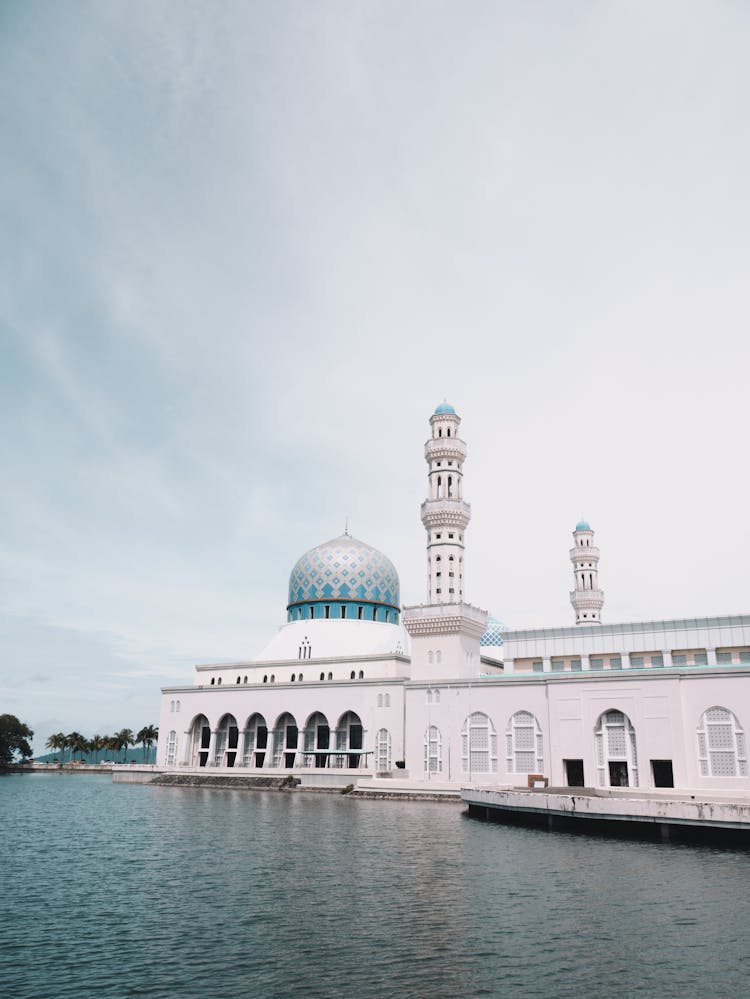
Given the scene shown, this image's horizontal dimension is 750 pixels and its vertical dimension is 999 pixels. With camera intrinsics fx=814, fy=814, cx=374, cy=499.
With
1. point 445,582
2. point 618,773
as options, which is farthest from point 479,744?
point 445,582

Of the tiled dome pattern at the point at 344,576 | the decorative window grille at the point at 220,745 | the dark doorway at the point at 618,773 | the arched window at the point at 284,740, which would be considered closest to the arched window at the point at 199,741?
the decorative window grille at the point at 220,745

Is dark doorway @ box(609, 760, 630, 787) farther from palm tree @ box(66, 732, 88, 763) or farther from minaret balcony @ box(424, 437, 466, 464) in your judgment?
palm tree @ box(66, 732, 88, 763)

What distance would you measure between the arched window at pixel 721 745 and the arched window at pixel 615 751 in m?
4.07

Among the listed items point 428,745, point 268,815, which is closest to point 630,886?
point 268,815

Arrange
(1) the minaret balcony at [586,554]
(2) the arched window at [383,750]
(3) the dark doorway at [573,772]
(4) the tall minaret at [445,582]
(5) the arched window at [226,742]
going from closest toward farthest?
1. (3) the dark doorway at [573,772]
2. (4) the tall minaret at [445,582]
3. (2) the arched window at [383,750]
4. (5) the arched window at [226,742]
5. (1) the minaret balcony at [586,554]

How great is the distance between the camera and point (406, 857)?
27234 mm

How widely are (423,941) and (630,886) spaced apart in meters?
8.36

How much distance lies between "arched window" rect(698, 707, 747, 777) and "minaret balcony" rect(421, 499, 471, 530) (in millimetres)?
22397

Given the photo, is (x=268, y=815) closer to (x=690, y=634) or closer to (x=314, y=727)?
(x=314, y=727)

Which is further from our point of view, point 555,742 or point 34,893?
point 555,742

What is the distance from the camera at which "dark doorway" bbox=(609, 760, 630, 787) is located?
49828 millimetres

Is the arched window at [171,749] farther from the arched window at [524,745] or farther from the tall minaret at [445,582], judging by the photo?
the arched window at [524,745]

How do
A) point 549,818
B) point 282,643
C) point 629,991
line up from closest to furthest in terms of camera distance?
point 629,991 < point 549,818 < point 282,643

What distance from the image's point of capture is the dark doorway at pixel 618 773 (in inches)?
1962
